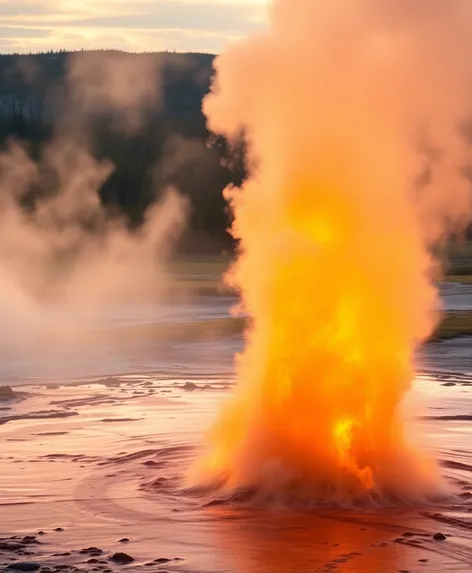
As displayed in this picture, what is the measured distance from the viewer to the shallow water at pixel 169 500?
56.1 feet

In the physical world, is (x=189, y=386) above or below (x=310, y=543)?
above

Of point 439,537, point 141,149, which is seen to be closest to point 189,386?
point 439,537

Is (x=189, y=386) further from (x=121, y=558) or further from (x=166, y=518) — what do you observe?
(x=121, y=558)

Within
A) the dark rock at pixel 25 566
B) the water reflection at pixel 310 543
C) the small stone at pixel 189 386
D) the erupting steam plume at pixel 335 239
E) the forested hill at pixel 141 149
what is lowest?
the water reflection at pixel 310 543

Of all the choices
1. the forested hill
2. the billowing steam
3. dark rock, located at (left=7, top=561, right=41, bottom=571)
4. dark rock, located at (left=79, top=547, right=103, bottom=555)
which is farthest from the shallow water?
the forested hill

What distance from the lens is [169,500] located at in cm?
2011

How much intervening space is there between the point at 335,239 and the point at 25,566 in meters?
7.17

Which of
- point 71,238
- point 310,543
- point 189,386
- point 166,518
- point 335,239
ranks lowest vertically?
point 310,543

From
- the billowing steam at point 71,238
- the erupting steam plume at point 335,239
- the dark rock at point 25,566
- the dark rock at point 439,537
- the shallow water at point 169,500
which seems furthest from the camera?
the billowing steam at point 71,238

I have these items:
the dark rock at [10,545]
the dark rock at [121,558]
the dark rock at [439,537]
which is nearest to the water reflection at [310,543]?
the dark rock at [439,537]

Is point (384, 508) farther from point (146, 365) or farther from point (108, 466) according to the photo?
point (146, 365)

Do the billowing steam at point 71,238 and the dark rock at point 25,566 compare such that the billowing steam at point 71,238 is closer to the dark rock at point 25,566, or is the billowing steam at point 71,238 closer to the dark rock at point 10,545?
the dark rock at point 10,545

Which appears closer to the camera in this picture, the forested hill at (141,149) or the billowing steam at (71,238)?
the billowing steam at (71,238)

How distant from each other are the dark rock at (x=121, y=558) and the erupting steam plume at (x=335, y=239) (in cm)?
364
